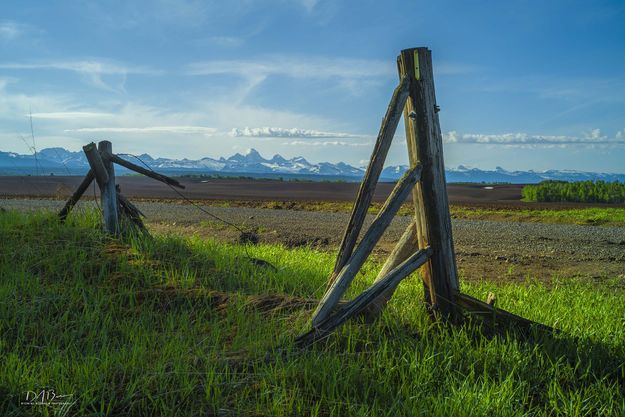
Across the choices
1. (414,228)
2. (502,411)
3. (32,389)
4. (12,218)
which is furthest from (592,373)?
(12,218)

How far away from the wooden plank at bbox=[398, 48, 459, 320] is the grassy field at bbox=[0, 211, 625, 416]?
0.49 m

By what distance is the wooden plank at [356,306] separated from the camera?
4.28 m

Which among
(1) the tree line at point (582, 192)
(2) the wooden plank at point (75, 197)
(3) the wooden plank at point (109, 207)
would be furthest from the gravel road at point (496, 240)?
(1) the tree line at point (582, 192)

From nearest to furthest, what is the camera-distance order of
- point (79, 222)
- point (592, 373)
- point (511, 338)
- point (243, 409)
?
1. point (243, 409)
2. point (592, 373)
3. point (511, 338)
4. point (79, 222)

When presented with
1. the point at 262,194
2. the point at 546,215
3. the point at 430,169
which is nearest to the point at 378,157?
the point at 430,169

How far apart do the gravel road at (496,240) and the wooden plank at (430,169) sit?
12.6 feet

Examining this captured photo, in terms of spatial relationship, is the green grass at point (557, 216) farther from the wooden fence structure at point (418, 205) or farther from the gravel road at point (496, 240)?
the wooden fence structure at point (418, 205)

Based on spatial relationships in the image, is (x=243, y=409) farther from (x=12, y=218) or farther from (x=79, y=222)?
(x=12, y=218)

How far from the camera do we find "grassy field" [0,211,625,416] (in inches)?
139

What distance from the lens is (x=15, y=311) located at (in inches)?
199

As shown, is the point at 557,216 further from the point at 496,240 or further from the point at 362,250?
the point at 362,250

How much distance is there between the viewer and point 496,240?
41.7ft

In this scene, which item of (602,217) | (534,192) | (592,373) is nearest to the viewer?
(592,373)

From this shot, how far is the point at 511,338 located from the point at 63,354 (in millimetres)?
3911
